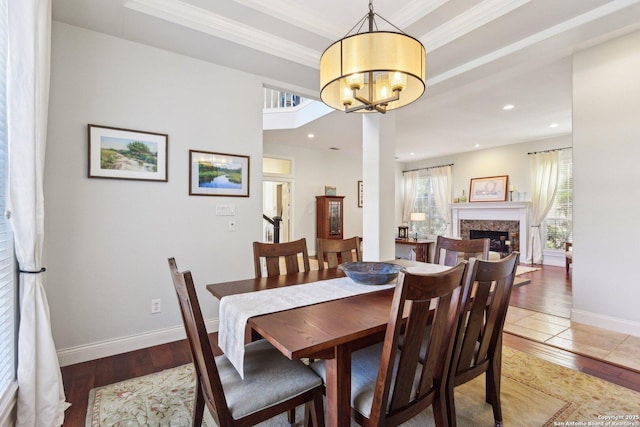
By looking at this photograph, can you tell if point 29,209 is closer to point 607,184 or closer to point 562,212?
point 607,184

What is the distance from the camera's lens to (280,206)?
310 inches

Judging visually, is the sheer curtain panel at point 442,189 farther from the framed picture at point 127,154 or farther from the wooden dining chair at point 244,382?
the wooden dining chair at point 244,382

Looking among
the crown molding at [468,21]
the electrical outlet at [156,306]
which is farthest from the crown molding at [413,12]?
the electrical outlet at [156,306]

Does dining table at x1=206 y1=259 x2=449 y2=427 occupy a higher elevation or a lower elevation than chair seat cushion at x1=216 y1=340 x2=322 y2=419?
higher

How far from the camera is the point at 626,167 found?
2742mm

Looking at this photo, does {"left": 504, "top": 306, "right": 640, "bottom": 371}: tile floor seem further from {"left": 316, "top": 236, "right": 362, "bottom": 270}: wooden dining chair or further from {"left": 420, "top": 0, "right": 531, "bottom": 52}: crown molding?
{"left": 420, "top": 0, "right": 531, "bottom": 52}: crown molding

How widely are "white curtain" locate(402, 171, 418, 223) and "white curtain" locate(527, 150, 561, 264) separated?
3.08 metres

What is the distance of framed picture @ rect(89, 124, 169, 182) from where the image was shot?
233 centimetres

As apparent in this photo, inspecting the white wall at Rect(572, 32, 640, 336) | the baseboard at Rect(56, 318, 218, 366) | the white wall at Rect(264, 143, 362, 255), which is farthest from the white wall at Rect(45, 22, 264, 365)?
the white wall at Rect(264, 143, 362, 255)

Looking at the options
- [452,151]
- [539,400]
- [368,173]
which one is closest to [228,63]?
[368,173]

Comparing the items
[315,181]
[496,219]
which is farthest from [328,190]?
[496,219]

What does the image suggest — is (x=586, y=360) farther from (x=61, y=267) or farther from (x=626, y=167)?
(x=61, y=267)

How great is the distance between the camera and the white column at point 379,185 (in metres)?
3.50

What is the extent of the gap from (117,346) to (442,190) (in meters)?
7.90
